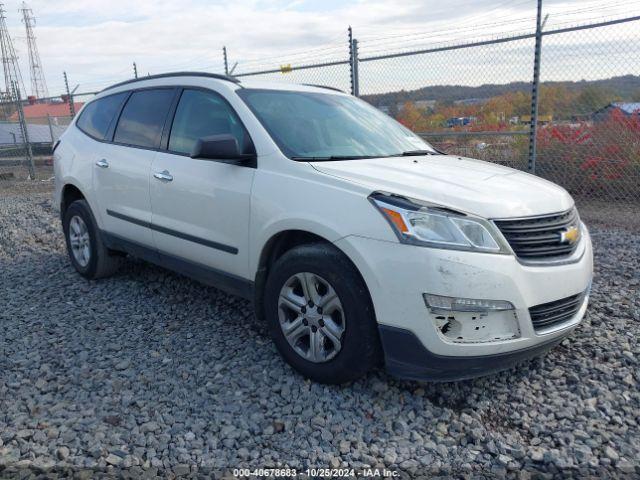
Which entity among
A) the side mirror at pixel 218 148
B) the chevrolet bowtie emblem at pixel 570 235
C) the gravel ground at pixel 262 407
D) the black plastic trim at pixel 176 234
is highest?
the side mirror at pixel 218 148

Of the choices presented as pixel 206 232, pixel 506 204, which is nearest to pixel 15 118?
pixel 206 232

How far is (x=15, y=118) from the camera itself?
711 inches

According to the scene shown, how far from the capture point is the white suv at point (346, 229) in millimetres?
2664

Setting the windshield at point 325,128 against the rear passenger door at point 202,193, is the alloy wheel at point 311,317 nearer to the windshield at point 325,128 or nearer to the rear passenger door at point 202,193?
the rear passenger door at point 202,193

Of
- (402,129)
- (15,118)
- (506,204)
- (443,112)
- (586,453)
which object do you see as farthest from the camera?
(15,118)

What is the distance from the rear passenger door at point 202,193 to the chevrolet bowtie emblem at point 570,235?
5.93 ft

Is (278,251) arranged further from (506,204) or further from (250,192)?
(506,204)

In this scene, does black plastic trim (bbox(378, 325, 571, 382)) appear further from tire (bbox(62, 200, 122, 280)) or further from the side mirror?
tire (bbox(62, 200, 122, 280))

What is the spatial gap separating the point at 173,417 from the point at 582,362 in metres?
2.40

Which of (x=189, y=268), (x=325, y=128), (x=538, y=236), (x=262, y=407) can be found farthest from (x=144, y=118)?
(x=538, y=236)

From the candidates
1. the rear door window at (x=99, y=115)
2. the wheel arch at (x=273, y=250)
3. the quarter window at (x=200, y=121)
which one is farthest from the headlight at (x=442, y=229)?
the rear door window at (x=99, y=115)

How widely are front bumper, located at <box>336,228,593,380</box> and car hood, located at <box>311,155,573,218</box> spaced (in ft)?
0.96

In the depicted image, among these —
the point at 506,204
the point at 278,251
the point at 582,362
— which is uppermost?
the point at 506,204

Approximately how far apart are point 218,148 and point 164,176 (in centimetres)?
88
